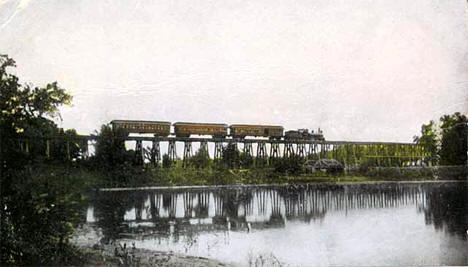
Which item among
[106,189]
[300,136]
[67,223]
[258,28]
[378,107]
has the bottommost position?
[67,223]

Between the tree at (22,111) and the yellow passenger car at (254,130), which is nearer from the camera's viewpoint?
the tree at (22,111)

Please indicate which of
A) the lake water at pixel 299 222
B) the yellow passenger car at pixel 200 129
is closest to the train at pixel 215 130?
the yellow passenger car at pixel 200 129

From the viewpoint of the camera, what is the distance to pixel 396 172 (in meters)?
4.02

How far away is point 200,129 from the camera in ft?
11.4

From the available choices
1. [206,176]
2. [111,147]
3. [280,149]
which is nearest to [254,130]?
[280,149]

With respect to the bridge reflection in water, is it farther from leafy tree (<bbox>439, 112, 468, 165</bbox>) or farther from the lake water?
leafy tree (<bbox>439, 112, 468, 165</bbox>)

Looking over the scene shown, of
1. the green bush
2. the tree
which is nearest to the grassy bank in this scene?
the green bush

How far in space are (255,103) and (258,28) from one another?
66 centimetres

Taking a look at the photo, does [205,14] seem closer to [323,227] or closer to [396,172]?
[323,227]

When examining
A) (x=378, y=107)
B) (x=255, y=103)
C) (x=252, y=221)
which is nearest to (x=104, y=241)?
(x=252, y=221)

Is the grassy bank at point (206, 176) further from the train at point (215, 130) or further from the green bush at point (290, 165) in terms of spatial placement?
the train at point (215, 130)

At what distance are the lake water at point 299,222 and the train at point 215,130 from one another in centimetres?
47

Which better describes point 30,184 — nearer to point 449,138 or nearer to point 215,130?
point 215,130

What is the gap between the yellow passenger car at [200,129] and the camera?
345cm
